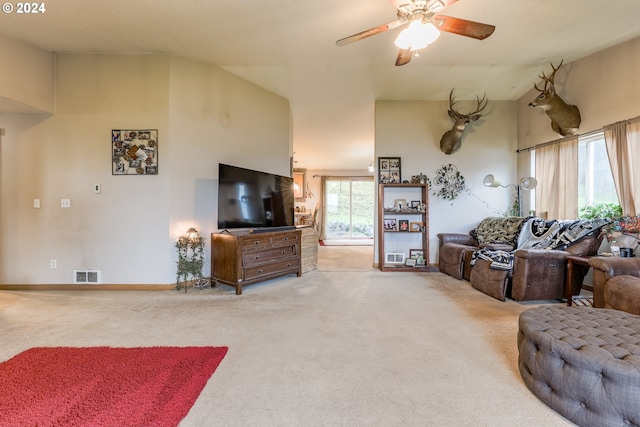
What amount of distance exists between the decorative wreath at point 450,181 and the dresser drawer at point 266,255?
2.84 meters

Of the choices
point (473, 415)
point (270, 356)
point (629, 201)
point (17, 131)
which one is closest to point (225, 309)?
point (270, 356)

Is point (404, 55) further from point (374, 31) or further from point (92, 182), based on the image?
point (92, 182)

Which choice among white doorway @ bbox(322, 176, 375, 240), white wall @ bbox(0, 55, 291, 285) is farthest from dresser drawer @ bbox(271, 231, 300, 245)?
white doorway @ bbox(322, 176, 375, 240)

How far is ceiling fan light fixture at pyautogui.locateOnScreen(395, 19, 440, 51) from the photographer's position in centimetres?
220

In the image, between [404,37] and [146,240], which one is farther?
[146,240]

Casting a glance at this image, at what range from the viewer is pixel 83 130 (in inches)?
143

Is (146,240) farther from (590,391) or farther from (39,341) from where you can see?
(590,391)

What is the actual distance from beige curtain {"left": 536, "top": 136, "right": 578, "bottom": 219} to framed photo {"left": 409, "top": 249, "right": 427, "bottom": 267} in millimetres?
1920

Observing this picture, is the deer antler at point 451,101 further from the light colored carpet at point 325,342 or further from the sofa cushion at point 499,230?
the light colored carpet at point 325,342

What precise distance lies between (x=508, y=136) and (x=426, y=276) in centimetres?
295

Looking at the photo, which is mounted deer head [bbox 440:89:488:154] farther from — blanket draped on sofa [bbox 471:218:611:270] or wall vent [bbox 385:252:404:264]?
wall vent [bbox 385:252:404:264]

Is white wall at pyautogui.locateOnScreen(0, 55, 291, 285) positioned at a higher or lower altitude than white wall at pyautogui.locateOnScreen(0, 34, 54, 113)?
lower

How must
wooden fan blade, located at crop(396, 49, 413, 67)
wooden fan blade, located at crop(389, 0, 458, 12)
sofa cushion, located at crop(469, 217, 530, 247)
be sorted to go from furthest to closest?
sofa cushion, located at crop(469, 217, 530, 247)
wooden fan blade, located at crop(396, 49, 413, 67)
wooden fan blade, located at crop(389, 0, 458, 12)

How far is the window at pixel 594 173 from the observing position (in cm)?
365
